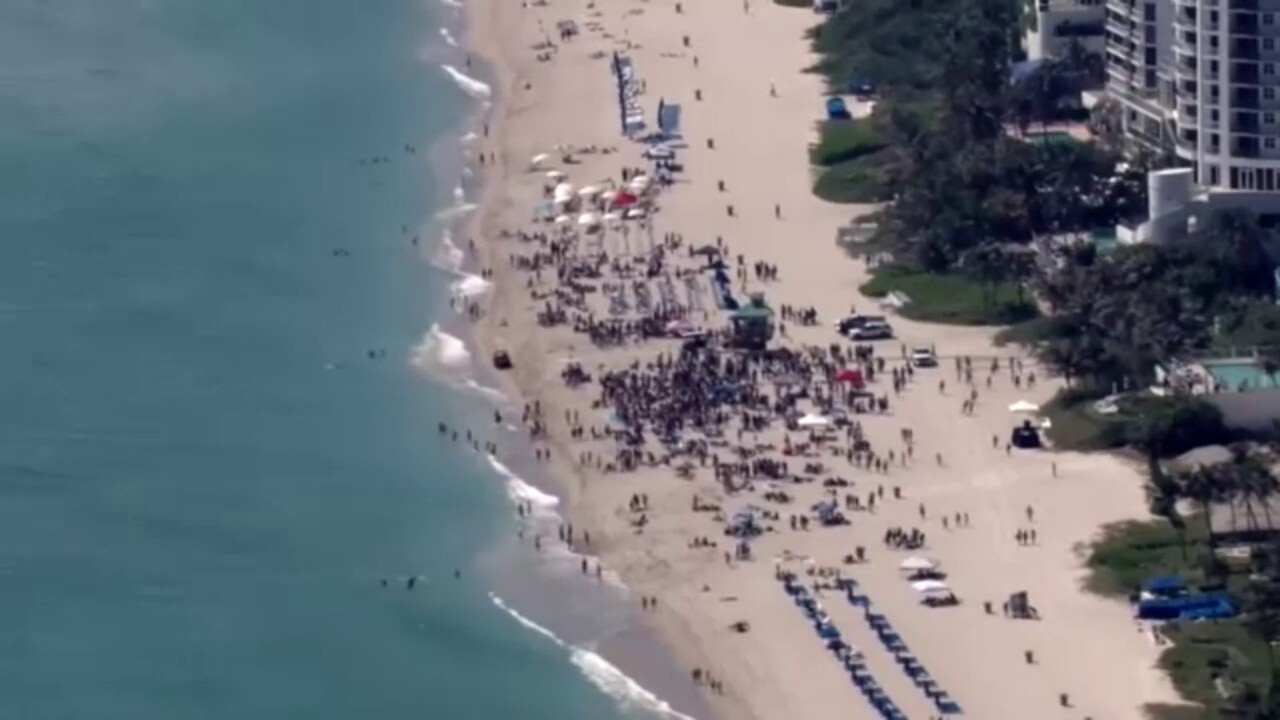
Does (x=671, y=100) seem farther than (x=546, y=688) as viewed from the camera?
Yes

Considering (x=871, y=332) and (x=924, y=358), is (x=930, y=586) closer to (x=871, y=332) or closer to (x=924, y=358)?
(x=924, y=358)

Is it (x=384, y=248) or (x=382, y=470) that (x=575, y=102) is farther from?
(x=382, y=470)

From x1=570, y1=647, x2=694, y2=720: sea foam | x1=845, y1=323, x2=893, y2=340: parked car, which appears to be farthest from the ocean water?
x1=845, y1=323, x2=893, y2=340: parked car

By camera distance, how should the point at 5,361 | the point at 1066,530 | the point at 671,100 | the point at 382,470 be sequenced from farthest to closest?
1. the point at 671,100
2. the point at 5,361
3. the point at 382,470
4. the point at 1066,530

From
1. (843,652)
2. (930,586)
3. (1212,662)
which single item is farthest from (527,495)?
(1212,662)

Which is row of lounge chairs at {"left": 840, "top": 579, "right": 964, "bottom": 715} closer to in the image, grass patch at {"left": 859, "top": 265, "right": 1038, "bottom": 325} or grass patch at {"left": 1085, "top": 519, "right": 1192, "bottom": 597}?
grass patch at {"left": 1085, "top": 519, "right": 1192, "bottom": 597}

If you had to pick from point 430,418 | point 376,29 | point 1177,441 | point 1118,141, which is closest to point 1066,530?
point 1177,441
